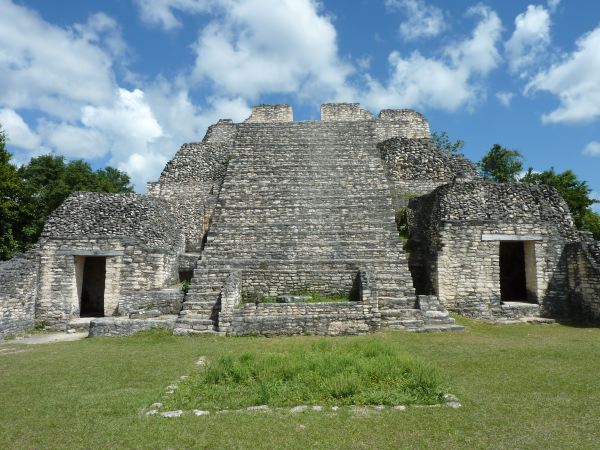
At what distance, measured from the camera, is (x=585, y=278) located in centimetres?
Result: 1180

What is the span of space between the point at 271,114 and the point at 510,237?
1258cm

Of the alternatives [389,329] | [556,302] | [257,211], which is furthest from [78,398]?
[556,302]

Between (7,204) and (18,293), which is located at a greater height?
(7,204)

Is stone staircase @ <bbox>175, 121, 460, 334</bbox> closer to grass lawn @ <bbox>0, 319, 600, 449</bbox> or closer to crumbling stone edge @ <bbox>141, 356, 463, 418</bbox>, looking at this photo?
grass lawn @ <bbox>0, 319, 600, 449</bbox>

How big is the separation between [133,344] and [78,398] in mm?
3904

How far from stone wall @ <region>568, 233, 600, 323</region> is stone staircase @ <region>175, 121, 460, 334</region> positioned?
4545 millimetres

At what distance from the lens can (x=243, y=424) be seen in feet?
15.7

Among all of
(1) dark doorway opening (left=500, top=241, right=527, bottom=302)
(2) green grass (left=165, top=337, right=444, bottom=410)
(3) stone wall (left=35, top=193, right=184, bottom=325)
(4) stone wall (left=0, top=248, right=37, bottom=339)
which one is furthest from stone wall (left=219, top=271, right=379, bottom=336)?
(1) dark doorway opening (left=500, top=241, right=527, bottom=302)

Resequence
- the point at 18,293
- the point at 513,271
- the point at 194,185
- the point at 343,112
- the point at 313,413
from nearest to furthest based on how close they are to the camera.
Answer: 1. the point at 313,413
2. the point at 18,293
3. the point at 513,271
4. the point at 194,185
5. the point at 343,112

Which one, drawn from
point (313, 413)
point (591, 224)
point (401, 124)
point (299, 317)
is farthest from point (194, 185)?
point (591, 224)

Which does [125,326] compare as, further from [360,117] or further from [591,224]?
[591,224]

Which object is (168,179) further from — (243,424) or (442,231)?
(243,424)

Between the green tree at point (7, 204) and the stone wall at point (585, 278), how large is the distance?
18292 mm

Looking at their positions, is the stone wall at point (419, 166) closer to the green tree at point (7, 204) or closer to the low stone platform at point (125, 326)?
the low stone platform at point (125, 326)
